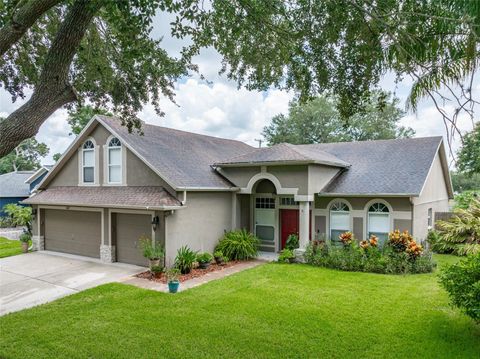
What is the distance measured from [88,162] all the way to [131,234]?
14.4ft

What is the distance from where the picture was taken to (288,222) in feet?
52.2

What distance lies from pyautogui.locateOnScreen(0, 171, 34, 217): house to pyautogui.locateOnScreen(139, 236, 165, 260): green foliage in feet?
77.8

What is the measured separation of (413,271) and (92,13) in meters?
12.3

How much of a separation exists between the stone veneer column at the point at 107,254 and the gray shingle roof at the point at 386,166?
31.1 ft

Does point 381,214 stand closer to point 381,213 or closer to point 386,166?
point 381,213

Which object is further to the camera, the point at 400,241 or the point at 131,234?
→ the point at 131,234

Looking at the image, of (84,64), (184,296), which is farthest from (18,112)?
(184,296)

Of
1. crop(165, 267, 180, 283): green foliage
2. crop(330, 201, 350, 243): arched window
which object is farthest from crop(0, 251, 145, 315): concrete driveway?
crop(330, 201, 350, 243): arched window

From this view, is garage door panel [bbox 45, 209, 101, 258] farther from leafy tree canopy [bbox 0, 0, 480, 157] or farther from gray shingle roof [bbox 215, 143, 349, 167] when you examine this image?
leafy tree canopy [bbox 0, 0, 480, 157]

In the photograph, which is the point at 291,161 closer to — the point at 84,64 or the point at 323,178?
the point at 323,178

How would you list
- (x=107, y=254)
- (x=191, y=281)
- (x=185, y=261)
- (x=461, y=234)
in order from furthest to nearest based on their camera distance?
(x=461, y=234) < (x=107, y=254) < (x=185, y=261) < (x=191, y=281)

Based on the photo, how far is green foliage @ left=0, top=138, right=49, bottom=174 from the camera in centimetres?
5378

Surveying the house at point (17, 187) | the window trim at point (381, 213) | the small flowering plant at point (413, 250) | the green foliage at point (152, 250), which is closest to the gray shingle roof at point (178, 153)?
the green foliage at point (152, 250)

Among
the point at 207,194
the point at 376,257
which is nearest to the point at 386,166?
the point at 376,257
